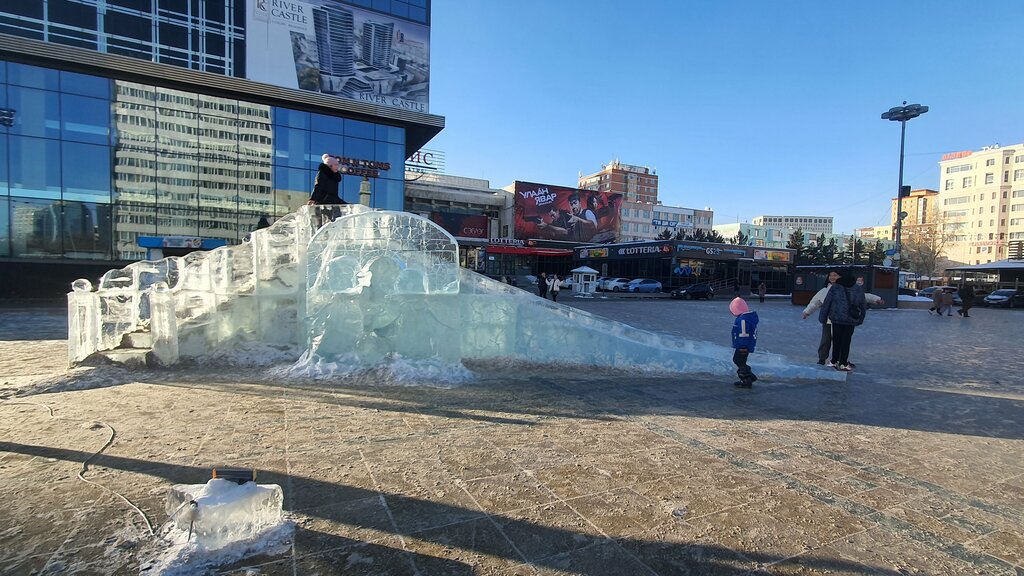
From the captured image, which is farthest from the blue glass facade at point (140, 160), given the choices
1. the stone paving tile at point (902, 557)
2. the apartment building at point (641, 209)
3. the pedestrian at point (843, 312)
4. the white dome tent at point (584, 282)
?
the apartment building at point (641, 209)

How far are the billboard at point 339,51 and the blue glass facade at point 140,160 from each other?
266 centimetres

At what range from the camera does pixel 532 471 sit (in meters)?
3.54

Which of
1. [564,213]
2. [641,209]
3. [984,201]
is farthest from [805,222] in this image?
[564,213]

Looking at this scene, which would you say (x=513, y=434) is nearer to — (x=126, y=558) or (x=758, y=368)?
(x=126, y=558)

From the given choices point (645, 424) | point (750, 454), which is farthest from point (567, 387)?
point (750, 454)

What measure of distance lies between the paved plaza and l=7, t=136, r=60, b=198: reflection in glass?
77.6 feet

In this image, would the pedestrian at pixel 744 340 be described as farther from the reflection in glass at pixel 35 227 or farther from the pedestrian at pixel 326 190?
the reflection in glass at pixel 35 227

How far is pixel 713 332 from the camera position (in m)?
13.6

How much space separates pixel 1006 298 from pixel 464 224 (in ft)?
155

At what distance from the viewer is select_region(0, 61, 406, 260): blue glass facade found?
22344mm

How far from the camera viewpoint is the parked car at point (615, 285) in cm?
4141

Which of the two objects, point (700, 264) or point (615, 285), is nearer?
point (615, 285)

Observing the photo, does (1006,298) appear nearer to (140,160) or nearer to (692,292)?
(692,292)

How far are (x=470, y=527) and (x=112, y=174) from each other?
30386 millimetres
